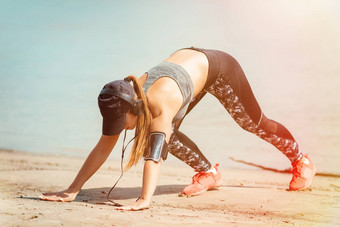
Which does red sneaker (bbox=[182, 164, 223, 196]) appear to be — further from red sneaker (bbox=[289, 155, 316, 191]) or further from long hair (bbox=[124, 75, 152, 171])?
long hair (bbox=[124, 75, 152, 171])

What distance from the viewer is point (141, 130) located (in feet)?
11.7

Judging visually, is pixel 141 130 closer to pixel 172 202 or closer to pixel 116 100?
pixel 116 100

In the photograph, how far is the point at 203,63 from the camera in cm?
414

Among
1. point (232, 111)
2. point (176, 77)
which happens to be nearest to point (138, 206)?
point (176, 77)

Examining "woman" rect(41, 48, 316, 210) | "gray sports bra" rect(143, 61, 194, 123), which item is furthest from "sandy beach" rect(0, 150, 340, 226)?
"gray sports bra" rect(143, 61, 194, 123)

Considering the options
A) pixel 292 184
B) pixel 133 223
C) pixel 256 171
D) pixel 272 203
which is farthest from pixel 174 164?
pixel 133 223

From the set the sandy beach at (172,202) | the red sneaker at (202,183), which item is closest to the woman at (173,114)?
the red sneaker at (202,183)

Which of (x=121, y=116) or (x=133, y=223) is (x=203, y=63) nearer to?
(x=121, y=116)

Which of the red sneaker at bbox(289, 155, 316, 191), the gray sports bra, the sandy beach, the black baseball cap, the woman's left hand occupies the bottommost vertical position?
the sandy beach

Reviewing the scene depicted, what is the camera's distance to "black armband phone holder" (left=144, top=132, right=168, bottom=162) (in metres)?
3.55

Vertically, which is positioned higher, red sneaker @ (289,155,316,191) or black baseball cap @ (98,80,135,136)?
black baseball cap @ (98,80,135,136)

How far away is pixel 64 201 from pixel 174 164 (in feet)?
12.0

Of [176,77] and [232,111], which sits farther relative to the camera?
[232,111]

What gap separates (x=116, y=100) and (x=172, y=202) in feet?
3.95
